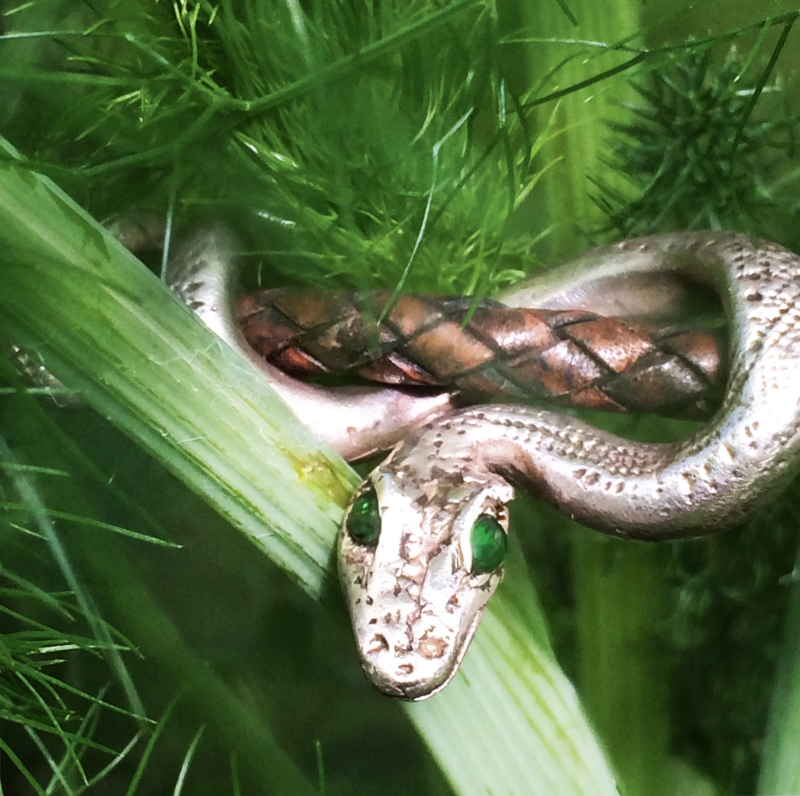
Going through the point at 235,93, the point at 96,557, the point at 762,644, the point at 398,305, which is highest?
the point at 235,93

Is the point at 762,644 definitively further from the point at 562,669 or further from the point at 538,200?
the point at 538,200

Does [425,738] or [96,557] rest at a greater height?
[96,557]

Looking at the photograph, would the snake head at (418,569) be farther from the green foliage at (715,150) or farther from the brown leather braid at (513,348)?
the green foliage at (715,150)

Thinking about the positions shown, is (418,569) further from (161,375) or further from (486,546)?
(161,375)

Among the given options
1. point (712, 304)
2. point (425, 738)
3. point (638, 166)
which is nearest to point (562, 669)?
point (425, 738)

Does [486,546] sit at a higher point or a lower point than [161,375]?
lower

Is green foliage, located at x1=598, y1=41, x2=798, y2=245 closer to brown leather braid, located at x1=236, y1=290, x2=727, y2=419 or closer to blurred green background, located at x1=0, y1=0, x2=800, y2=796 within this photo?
blurred green background, located at x1=0, y1=0, x2=800, y2=796

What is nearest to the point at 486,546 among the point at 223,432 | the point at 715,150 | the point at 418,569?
the point at 418,569
